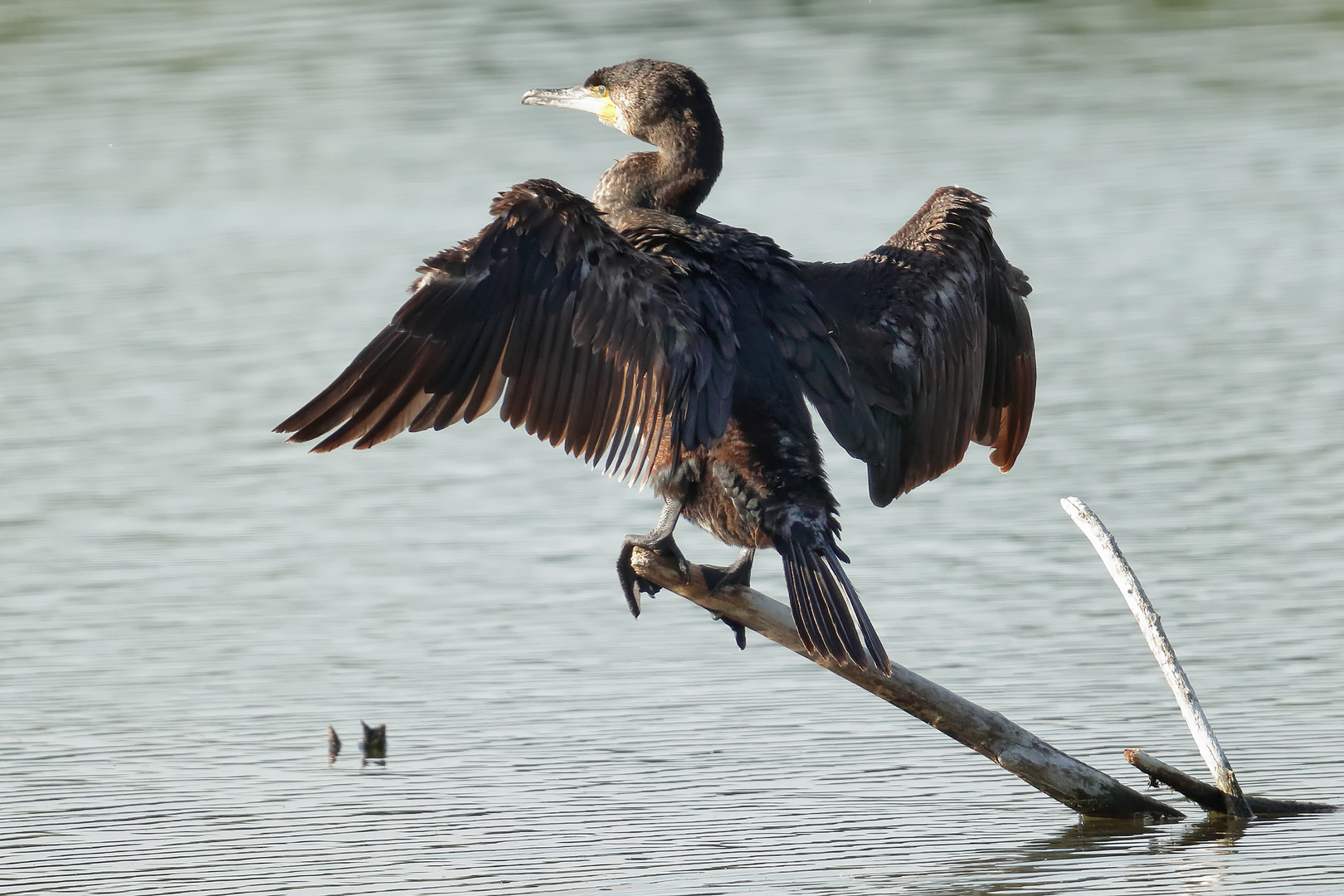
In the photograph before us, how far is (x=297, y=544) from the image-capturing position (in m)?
8.66

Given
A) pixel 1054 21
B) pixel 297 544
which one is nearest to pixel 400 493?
pixel 297 544

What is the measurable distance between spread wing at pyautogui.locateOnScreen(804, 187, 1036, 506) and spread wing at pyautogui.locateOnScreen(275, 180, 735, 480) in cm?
53

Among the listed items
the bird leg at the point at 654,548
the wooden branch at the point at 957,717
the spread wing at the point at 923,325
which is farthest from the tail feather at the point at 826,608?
the spread wing at the point at 923,325

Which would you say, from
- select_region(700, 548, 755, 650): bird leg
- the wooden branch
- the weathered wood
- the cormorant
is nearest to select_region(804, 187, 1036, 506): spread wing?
the cormorant

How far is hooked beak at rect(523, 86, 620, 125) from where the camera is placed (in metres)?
6.41

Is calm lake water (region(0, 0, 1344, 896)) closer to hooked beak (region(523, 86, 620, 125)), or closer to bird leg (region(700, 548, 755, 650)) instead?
bird leg (region(700, 548, 755, 650))

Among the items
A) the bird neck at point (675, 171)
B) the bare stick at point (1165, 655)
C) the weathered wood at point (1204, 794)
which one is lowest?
the weathered wood at point (1204, 794)

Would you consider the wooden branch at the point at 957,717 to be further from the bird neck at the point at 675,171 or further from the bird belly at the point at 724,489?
the bird neck at the point at 675,171

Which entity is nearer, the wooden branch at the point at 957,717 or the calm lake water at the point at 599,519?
the wooden branch at the point at 957,717

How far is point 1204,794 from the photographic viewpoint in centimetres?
564

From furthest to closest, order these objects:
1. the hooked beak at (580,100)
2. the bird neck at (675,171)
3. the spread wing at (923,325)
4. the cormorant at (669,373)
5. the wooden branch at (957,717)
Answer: the hooked beak at (580,100) < the bird neck at (675,171) < the spread wing at (923,325) < the wooden branch at (957,717) < the cormorant at (669,373)

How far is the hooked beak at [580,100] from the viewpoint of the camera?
6.41m

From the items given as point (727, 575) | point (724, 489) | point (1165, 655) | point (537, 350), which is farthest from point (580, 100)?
point (1165, 655)

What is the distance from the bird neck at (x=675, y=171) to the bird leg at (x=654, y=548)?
0.93m
